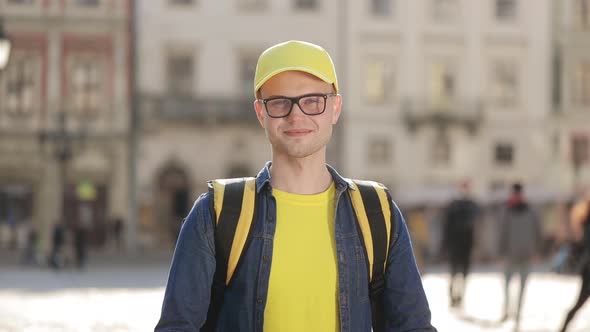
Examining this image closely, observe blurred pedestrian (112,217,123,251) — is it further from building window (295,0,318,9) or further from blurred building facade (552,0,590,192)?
blurred building facade (552,0,590,192)

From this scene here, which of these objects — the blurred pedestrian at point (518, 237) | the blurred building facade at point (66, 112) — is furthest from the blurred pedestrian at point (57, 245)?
the blurred pedestrian at point (518, 237)

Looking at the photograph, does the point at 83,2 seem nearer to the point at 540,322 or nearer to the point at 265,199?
the point at 540,322

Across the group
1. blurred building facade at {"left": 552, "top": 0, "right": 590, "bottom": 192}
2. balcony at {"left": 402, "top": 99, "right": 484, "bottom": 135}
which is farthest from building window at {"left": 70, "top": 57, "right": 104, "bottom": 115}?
blurred building facade at {"left": 552, "top": 0, "right": 590, "bottom": 192}

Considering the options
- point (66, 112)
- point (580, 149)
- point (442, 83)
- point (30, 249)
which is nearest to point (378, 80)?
point (442, 83)

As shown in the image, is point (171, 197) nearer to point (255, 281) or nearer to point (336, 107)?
point (336, 107)

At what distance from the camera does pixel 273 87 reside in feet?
11.4

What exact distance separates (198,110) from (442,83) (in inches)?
363

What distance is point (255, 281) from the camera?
131 inches

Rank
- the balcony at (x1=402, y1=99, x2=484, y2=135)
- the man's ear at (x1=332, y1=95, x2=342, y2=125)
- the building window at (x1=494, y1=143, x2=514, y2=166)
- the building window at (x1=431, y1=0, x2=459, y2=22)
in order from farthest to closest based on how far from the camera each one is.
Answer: the building window at (x1=494, y1=143, x2=514, y2=166)
the building window at (x1=431, y1=0, x2=459, y2=22)
the balcony at (x1=402, y1=99, x2=484, y2=135)
the man's ear at (x1=332, y1=95, x2=342, y2=125)

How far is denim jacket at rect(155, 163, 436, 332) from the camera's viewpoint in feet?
10.8

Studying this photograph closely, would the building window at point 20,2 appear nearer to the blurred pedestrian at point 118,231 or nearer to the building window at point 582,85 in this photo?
the blurred pedestrian at point 118,231

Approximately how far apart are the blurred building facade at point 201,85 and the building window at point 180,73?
0.12 ft

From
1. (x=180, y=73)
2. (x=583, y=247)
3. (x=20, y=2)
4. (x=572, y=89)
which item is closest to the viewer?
(x=583, y=247)

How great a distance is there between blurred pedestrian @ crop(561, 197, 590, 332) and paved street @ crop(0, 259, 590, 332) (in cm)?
242
